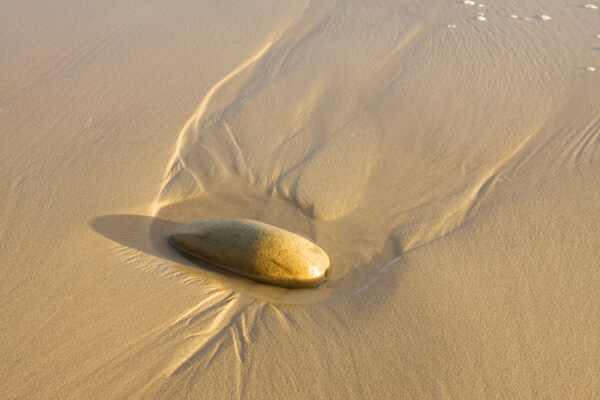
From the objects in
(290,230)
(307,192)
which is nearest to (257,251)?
(290,230)

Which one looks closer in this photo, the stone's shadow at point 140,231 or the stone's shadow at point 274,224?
the stone's shadow at point 274,224

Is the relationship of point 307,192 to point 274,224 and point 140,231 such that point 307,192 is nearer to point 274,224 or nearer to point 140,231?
point 274,224

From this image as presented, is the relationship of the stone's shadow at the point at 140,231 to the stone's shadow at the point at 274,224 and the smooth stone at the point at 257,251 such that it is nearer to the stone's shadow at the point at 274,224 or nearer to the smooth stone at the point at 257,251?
the stone's shadow at the point at 274,224

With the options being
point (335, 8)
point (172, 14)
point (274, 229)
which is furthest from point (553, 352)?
point (172, 14)

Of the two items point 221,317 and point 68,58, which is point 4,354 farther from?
point 68,58

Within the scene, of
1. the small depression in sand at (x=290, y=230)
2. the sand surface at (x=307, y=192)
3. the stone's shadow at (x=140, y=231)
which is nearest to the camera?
the sand surface at (x=307, y=192)

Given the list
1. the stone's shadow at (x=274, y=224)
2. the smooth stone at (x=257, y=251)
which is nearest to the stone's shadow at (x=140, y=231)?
the stone's shadow at (x=274, y=224)
